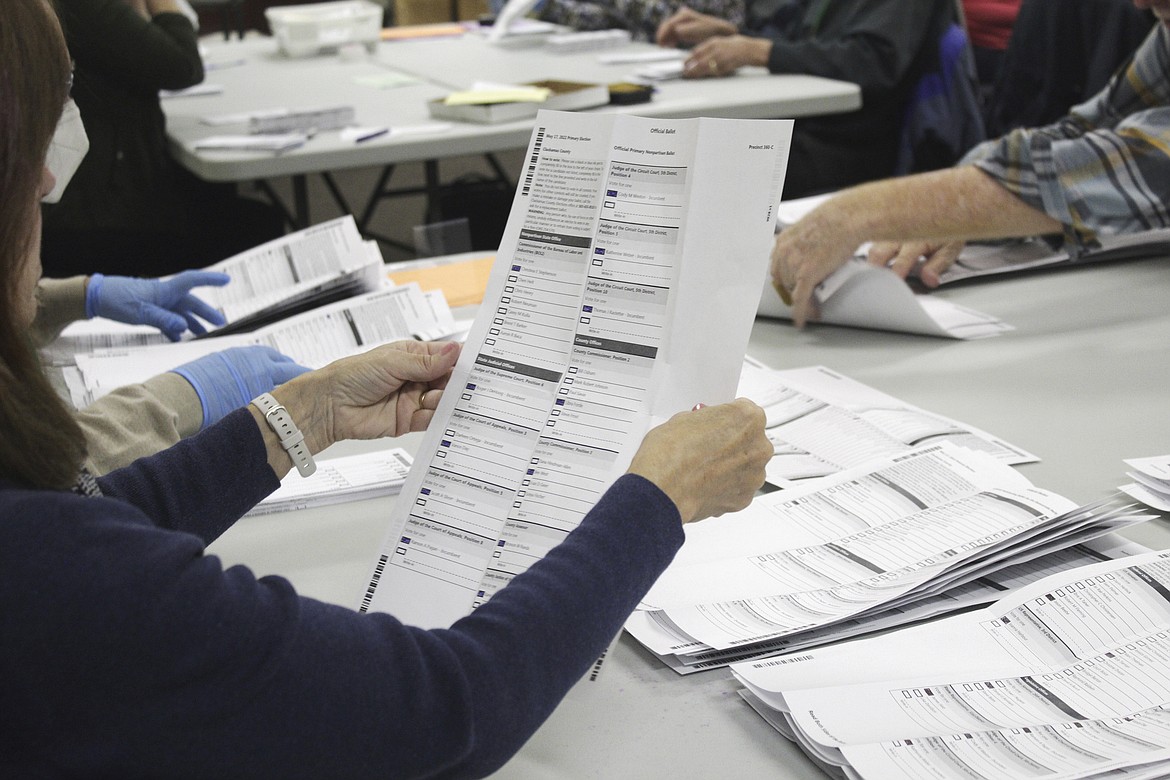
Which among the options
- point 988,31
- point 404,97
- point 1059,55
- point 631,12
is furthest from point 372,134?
point 988,31

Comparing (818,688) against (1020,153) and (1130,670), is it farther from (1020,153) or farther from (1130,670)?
(1020,153)

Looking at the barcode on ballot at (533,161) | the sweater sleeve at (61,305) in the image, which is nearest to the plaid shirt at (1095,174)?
the barcode on ballot at (533,161)

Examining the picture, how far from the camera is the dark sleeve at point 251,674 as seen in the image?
56cm

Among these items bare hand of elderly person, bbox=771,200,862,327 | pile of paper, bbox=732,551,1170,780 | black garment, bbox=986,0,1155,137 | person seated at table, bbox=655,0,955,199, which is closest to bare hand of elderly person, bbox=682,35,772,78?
person seated at table, bbox=655,0,955,199

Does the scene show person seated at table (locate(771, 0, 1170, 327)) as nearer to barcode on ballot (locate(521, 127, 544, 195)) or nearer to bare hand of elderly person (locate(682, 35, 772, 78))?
barcode on ballot (locate(521, 127, 544, 195))

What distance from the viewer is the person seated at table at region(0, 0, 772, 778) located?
564mm

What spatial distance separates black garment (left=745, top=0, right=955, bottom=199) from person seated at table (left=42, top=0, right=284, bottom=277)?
1.62 m

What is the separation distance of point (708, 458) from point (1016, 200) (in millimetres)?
1041

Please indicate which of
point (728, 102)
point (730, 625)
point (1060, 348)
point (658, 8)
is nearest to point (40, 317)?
point (730, 625)

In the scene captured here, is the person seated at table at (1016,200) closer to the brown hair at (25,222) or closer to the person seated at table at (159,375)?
the person seated at table at (159,375)

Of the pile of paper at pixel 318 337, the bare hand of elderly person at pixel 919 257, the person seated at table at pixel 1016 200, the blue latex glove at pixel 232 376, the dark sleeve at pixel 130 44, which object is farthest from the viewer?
the dark sleeve at pixel 130 44

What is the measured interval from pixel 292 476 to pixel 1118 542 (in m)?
0.82

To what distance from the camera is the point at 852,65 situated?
3117 mm

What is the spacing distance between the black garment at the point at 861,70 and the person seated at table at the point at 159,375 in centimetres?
203
